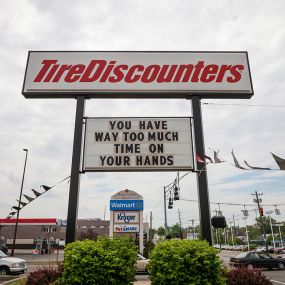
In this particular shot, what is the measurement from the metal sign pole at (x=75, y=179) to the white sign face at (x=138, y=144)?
246 millimetres

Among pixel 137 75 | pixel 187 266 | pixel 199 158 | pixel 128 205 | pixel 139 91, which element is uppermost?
pixel 137 75

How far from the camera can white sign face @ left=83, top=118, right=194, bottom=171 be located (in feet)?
28.7

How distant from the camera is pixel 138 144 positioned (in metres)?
8.95

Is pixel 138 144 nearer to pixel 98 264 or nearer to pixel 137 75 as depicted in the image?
pixel 137 75

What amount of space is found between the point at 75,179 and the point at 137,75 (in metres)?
3.98

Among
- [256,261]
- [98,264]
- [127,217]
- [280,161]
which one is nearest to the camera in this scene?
[98,264]

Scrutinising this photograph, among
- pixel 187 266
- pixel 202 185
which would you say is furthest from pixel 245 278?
pixel 202 185

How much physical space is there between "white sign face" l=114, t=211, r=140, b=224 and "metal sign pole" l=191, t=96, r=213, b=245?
17.4 meters

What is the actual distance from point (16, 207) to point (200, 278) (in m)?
5.63

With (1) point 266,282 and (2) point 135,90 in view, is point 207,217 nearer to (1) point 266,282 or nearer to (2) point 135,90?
(1) point 266,282

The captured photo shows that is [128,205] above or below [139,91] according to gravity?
below

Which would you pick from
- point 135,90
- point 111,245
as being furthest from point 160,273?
point 135,90

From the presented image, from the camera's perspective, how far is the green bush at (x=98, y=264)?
6.33 meters

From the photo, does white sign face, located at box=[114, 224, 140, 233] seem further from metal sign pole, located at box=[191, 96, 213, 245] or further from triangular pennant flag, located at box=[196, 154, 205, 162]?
triangular pennant flag, located at box=[196, 154, 205, 162]
